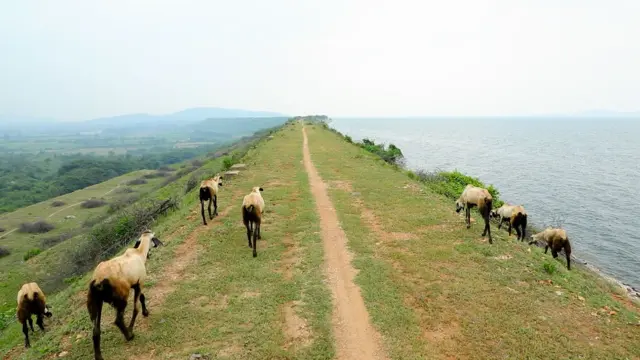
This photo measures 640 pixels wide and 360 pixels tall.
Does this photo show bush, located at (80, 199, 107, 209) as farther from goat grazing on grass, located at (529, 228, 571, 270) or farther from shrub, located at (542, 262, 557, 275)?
shrub, located at (542, 262, 557, 275)

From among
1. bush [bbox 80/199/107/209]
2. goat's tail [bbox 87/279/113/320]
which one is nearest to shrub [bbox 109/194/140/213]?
bush [bbox 80/199/107/209]

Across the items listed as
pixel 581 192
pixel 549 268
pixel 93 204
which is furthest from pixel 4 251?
pixel 581 192

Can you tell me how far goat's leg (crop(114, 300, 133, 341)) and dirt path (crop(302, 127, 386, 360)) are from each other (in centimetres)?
453

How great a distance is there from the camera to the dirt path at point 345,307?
819 cm

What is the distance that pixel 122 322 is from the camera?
26.6 feet

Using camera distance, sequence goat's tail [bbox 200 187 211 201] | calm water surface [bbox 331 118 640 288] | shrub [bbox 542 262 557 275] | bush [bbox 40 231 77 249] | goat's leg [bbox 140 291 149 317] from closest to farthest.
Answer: goat's leg [bbox 140 291 149 317] < shrub [bbox 542 262 557 275] < goat's tail [bbox 200 187 211 201] < calm water surface [bbox 331 118 640 288] < bush [bbox 40 231 77 249]

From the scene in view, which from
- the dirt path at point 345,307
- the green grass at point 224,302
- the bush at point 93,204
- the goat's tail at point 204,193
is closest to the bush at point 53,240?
the bush at point 93,204

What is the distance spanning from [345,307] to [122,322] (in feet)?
16.9

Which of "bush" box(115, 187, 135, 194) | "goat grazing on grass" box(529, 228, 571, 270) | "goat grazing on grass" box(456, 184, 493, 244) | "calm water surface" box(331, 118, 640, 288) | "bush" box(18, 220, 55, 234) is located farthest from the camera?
"bush" box(115, 187, 135, 194)

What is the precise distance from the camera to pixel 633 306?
12.1 meters

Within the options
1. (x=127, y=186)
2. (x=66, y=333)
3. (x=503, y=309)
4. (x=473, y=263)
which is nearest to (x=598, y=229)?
(x=473, y=263)

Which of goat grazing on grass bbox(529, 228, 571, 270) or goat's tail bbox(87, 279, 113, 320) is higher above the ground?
goat's tail bbox(87, 279, 113, 320)

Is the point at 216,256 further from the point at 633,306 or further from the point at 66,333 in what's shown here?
the point at 633,306

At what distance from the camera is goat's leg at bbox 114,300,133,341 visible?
779cm
